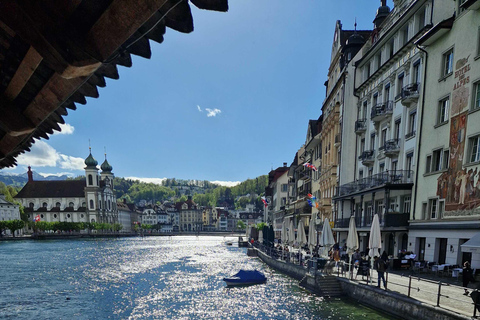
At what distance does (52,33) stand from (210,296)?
2667cm

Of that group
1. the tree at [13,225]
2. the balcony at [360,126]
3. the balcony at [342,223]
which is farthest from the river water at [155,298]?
the tree at [13,225]

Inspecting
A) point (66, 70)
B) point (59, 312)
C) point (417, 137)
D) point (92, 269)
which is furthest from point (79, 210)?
point (66, 70)

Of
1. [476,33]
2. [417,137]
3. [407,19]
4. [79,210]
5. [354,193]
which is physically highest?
[407,19]

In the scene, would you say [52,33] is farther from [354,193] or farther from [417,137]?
[354,193]

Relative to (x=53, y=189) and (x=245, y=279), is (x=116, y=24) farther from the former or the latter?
(x=53, y=189)

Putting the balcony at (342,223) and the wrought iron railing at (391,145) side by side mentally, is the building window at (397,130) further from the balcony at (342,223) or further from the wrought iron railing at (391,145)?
the balcony at (342,223)

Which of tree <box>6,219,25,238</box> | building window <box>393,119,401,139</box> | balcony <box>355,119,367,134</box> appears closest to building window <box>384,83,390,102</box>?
building window <box>393,119,401,139</box>

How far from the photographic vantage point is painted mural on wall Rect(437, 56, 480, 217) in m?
19.6

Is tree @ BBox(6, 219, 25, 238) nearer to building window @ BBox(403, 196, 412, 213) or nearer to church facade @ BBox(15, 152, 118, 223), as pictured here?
church facade @ BBox(15, 152, 118, 223)

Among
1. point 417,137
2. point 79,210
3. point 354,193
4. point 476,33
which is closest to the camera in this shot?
point 476,33

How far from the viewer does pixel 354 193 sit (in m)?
34.2

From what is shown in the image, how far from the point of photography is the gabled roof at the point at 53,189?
162625mm

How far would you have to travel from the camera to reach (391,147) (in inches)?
1162

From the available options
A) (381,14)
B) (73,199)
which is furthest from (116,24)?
(73,199)
